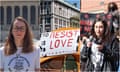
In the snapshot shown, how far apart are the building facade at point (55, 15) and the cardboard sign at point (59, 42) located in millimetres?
70

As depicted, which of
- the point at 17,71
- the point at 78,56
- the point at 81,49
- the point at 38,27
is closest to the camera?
the point at 17,71

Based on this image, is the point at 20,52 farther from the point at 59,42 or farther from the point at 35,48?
the point at 59,42

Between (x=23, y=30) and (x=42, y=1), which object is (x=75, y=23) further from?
(x=23, y=30)

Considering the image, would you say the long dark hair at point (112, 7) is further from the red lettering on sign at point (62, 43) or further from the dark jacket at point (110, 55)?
the red lettering on sign at point (62, 43)

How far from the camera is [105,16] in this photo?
2.91m

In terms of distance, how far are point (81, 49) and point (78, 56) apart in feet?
0.76

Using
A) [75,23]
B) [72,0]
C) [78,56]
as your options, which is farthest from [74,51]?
[72,0]

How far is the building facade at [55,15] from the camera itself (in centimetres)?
338

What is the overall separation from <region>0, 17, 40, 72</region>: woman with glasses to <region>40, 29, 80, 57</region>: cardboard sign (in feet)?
1.80

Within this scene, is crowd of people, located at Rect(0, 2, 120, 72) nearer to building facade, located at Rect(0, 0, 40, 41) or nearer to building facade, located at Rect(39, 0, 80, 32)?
building facade, located at Rect(0, 0, 40, 41)

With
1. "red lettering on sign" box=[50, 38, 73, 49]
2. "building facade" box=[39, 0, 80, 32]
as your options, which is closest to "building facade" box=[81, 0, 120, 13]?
"building facade" box=[39, 0, 80, 32]

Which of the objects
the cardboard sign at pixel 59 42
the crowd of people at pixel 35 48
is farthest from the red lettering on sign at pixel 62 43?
the crowd of people at pixel 35 48

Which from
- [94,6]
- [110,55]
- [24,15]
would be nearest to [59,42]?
[94,6]

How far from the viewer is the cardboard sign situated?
3346 millimetres
